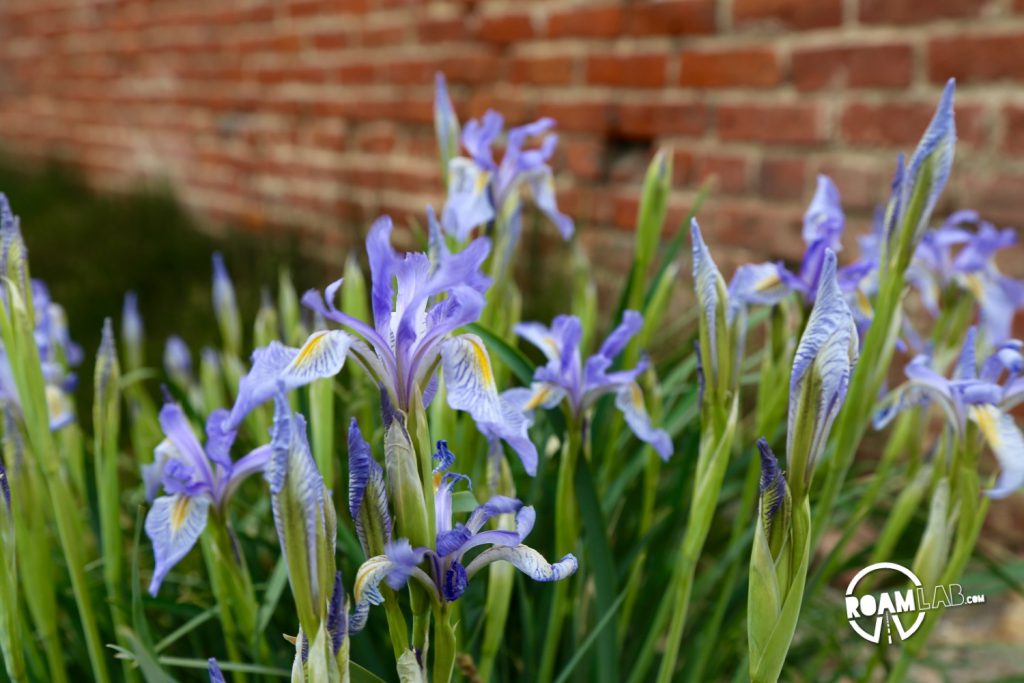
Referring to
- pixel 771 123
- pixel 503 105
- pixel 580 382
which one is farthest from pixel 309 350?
pixel 503 105

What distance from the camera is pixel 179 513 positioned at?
2.15 ft

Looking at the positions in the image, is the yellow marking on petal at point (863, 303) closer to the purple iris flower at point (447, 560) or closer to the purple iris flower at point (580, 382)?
the purple iris flower at point (580, 382)

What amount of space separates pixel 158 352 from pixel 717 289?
1.88m

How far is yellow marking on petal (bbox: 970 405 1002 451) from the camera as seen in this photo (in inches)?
25.1

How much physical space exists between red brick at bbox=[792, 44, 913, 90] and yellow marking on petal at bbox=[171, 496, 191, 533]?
118cm

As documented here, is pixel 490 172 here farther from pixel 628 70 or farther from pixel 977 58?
pixel 628 70

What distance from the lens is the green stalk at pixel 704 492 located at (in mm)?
628

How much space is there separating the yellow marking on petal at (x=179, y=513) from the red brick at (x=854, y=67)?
118 cm

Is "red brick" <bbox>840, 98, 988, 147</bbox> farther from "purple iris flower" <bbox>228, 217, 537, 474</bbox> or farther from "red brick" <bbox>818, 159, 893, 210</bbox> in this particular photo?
"purple iris flower" <bbox>228, 217, 537, 474</bbox>

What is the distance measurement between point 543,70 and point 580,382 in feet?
4.58

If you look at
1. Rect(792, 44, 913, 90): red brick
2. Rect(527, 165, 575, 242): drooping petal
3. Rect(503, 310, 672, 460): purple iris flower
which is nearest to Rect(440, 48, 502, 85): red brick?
Rect(792, 44, 913, 90): red brick

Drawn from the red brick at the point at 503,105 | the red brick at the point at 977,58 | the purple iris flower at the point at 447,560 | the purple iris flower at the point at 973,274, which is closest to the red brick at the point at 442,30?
the red brick at the point at 503,105

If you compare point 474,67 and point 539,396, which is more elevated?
point 474,67

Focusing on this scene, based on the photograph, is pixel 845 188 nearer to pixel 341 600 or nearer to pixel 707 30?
pixel 707 30
